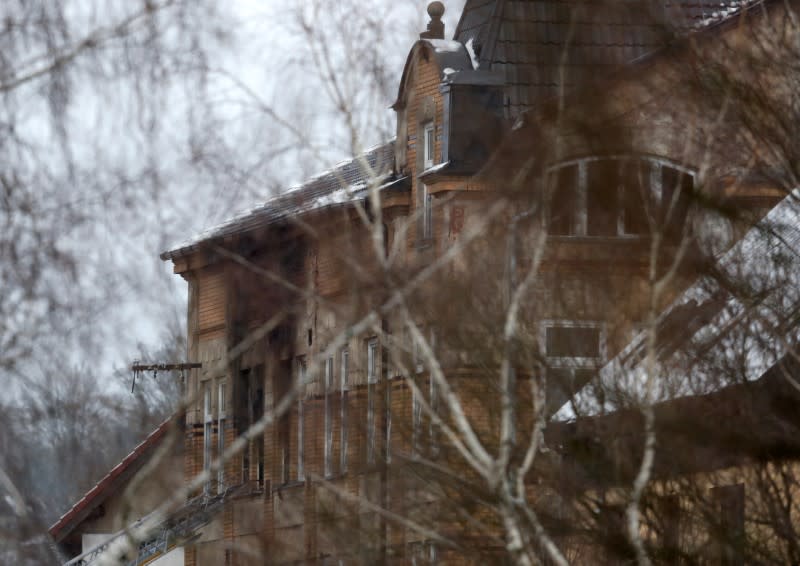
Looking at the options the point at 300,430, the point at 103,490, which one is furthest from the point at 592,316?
the point at 103,490

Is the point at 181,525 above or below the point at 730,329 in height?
above

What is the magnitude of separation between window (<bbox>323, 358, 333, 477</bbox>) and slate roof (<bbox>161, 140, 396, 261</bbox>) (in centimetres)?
259

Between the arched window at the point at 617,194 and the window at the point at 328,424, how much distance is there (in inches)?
466

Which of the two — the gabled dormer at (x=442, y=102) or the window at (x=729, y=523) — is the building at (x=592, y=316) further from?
the gabled dormer at (x=442, y=102)

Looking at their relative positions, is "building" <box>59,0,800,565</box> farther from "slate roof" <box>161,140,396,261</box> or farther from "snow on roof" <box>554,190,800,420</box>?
"slate roof" <box>161,140,396,261</box>

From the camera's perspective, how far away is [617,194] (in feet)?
50.3

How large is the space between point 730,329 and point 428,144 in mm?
12903

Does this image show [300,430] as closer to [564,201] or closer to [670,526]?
[564,201]

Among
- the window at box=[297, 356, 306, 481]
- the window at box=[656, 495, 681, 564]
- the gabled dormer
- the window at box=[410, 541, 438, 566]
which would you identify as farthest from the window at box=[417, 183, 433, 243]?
the window at box=[297, 356, 306, 481]

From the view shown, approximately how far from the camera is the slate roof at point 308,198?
20.3 m

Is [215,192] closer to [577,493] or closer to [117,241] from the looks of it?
[117,241]

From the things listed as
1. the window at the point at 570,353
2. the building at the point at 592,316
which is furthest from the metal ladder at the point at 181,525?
the window at the point at 570,353

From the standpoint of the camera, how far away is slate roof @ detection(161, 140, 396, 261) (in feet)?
66.5

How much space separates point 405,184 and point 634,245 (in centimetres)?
1142
